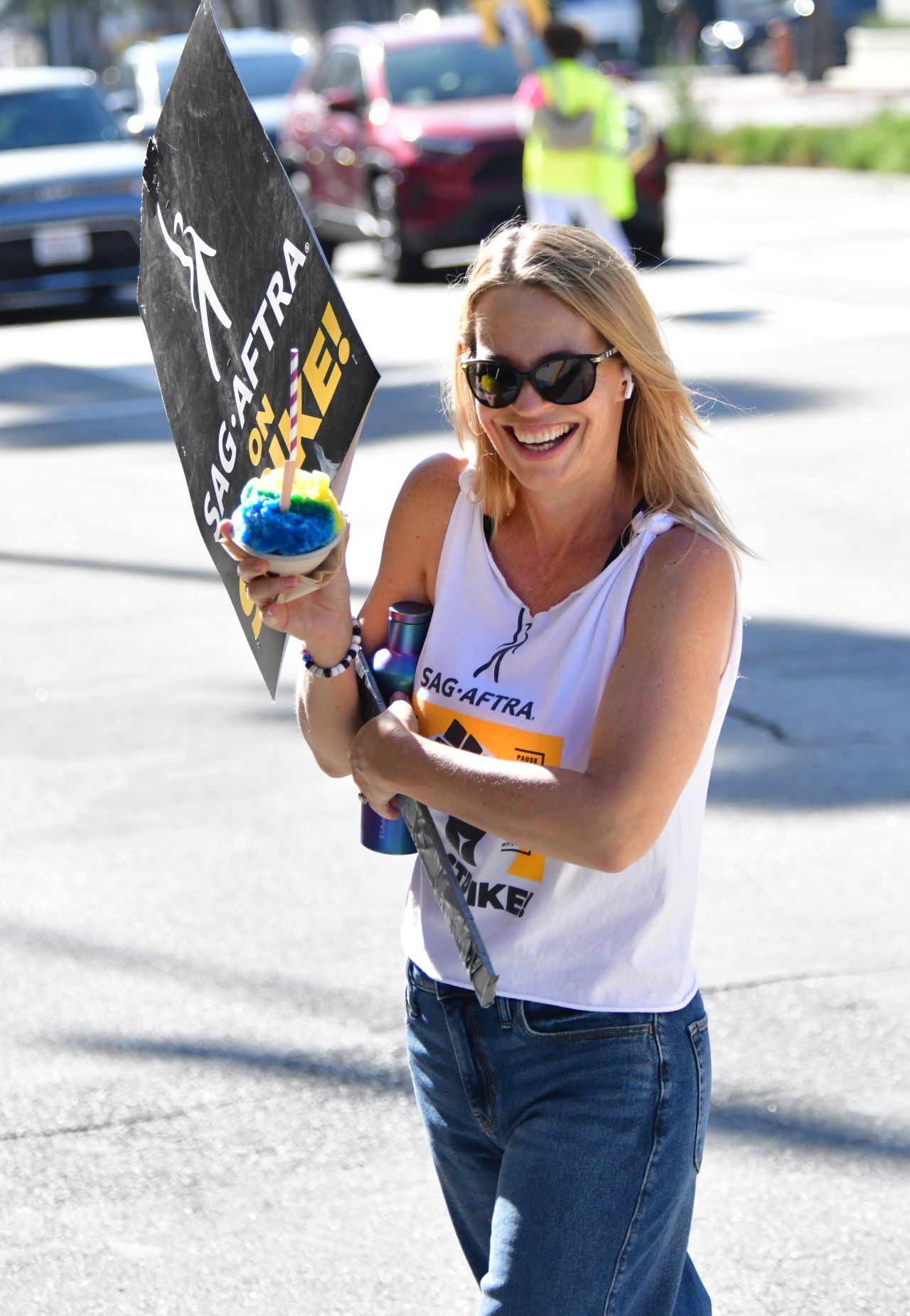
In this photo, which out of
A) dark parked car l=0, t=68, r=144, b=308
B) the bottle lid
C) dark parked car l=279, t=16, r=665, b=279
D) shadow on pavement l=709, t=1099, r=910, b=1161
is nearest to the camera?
the bottle lid

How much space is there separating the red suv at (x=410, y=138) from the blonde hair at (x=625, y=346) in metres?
12.6

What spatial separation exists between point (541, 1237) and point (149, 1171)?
1522 mm

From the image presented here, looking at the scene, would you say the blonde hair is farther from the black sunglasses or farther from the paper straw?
the paper straw

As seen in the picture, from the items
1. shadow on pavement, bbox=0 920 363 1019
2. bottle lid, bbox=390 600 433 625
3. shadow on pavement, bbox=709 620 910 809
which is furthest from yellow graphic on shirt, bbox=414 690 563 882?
shadow on pavement, bbox=709 620 910 809

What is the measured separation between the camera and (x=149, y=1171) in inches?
138

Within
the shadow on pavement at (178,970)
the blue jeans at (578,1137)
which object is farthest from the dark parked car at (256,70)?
the blue jeans at (578,1137)

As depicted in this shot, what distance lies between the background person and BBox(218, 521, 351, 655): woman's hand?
10.4m

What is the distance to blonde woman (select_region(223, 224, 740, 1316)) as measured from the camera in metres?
2.17

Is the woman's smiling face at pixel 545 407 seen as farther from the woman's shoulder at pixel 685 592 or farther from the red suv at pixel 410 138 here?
the red suv at pixel 410 138

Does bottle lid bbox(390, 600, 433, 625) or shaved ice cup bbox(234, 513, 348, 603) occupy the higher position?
shaved ice cup bbox(234, 513, 348, 603)

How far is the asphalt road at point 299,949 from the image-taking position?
10.7 ft

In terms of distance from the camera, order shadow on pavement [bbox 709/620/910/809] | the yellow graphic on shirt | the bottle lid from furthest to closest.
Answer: shadow on pavement [bbox 709/620/910/809] < the bottle lid < the yellow graphic on shirt

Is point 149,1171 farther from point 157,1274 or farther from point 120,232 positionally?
point 120,232

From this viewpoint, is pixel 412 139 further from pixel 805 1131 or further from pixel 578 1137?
pixel 578 1137
